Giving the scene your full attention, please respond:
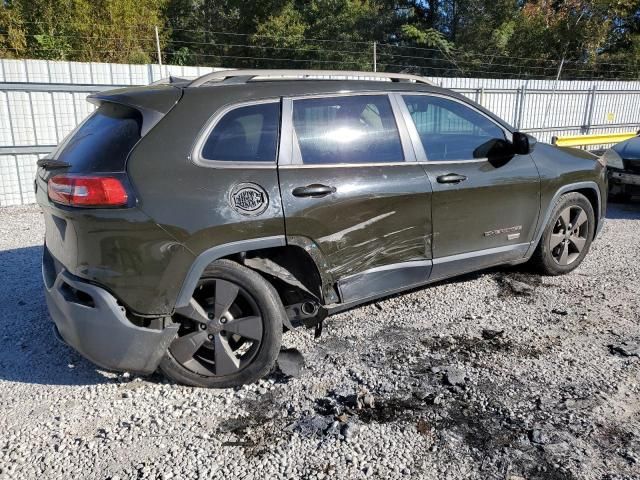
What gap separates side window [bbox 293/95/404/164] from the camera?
3.40m

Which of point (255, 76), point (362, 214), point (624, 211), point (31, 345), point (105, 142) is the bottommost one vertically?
point (624, 211)

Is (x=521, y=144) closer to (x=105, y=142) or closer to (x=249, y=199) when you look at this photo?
(x=249, y=199)

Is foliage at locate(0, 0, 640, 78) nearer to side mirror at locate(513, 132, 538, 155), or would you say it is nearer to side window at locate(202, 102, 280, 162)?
side mirror at locate(513, 132, 538, 155)

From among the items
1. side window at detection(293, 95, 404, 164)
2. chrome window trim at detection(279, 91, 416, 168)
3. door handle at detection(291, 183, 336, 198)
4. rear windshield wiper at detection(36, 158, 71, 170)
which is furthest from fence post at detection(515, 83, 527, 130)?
rear windshield wiper at detection(36, 158, 71, 170)

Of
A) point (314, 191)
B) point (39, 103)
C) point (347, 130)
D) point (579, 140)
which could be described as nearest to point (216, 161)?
point (314, 191)

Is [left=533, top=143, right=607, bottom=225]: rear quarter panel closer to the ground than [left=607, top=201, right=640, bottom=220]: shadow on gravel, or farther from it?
Result: farther from it

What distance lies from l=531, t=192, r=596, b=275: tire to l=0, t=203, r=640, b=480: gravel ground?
1.96 ft

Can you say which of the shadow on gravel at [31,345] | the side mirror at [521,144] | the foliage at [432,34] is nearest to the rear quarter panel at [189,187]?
the shadow on gravel at [31,345]

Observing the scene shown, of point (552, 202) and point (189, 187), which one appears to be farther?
point (552, 202)

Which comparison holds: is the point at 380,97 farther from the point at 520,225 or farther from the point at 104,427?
the point at 104,427

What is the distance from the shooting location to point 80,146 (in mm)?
3158

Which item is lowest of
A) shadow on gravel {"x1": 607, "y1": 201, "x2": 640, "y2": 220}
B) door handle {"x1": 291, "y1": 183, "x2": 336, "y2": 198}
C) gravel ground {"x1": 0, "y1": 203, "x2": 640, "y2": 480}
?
shadow on gravel {"x1": 607, "y1": 201, "x2": 640, "y2": 220}

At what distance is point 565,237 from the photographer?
5.07 m

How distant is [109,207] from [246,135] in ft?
2.92
